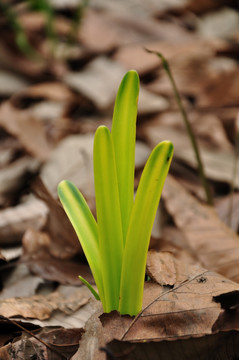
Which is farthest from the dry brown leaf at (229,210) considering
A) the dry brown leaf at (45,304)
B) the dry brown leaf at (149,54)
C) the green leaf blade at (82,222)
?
the dry brown leaf at (149,54)

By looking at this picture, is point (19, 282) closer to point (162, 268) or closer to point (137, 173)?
point (162, 268)

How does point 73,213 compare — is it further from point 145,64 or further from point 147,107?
point 145,64

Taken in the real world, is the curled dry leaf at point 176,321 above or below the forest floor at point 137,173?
above

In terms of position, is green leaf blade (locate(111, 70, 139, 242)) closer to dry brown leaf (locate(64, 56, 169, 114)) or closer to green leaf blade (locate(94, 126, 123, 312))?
green leaf blade (locate(94, 126, 123, 312))

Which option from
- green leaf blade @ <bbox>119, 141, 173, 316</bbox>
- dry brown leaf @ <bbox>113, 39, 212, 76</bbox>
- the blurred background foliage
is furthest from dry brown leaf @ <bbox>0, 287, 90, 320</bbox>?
the blurred background foliage

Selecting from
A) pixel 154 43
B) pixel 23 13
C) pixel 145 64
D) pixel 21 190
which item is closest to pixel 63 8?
pixel 23 13

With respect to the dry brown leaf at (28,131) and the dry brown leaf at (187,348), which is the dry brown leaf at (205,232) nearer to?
the dry brown leaf at (187,348)
